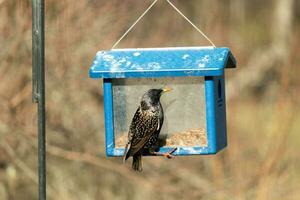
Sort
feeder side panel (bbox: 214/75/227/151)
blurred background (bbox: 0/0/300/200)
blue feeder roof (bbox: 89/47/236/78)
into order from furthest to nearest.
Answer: blurred background (bbox: 0/0/300/200) < feeder side panel (bbox: 214/75/227/151) < blue feeder roof (bbox: 89/47/236/78)

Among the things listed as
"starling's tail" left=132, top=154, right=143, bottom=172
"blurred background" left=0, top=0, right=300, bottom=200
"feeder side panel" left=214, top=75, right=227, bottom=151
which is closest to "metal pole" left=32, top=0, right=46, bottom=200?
"starling's tail" left=132, top=154, right=143, bottom=172

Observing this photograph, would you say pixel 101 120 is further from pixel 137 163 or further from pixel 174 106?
pixel 174 106

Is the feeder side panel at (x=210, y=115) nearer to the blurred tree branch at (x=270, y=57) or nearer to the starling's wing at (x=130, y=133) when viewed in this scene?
the starling's wing at (x=130, y=133)

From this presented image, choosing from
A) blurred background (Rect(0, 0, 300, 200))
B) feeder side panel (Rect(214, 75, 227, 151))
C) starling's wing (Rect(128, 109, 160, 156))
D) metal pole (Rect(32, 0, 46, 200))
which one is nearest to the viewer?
metal pole (Rect(32, 0, 46, 200))

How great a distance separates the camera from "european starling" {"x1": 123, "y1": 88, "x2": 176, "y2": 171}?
175 inches

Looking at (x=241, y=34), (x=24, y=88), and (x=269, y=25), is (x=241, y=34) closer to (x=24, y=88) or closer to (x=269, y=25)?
(x=269, y=25)

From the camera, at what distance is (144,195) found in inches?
311

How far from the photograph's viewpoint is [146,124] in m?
4.48

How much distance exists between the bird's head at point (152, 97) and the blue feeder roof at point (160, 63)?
9 centimetres

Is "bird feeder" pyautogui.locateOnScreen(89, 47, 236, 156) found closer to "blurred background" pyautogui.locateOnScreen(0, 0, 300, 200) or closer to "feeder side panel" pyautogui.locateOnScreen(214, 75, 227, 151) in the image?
"feeder side panel" pyautogui.locateOnScreen(214, 75, 227, 151)

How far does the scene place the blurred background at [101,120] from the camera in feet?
24.9

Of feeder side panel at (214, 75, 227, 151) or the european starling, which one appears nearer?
the european starling

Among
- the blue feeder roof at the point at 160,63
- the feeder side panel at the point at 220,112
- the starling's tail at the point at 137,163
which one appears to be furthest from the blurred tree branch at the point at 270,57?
the blue feeder roof at the point at 160,63

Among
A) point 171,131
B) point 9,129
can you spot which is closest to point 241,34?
point 9,129
